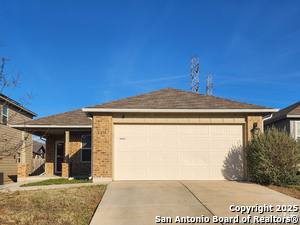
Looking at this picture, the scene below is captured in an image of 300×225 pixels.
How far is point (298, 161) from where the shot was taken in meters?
9.14

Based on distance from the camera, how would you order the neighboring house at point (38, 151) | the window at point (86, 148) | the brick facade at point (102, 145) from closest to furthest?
the brick facade at point (102, 145) < the window at point (86, 148) < the neighboring house at point (38, 151)

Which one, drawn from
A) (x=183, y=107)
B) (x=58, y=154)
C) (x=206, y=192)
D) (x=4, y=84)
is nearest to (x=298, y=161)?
(x=206, y=192)

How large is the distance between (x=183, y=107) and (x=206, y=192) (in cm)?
371

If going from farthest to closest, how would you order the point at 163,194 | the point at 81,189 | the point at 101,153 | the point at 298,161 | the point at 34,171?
the point at 34,171
the point at 101,153
the point at 298,161
the point at 81,189
the point at 163,194

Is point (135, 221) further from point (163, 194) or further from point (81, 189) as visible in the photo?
point (81, 189)

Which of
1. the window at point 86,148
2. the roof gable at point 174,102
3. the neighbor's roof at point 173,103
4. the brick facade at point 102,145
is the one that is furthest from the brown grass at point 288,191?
the window at point 86,148

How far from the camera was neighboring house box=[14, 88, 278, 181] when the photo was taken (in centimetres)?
1027

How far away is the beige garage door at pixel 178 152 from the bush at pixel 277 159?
47.9 inches

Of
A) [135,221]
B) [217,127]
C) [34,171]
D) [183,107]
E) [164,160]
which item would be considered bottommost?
[34,171]

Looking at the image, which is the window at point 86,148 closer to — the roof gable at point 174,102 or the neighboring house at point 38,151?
the roof gable at point 174,102

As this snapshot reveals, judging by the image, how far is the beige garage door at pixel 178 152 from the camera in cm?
1033

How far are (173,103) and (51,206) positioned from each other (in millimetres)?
6301

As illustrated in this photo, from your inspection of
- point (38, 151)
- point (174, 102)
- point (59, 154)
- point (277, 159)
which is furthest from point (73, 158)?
point (38, 151)

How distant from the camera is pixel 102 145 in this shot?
10.1 metres
